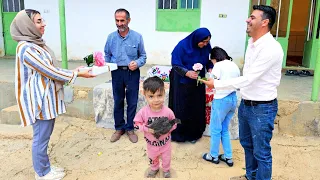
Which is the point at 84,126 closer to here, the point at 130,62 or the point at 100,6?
the point at 130,62

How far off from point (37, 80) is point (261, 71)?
2.10 m

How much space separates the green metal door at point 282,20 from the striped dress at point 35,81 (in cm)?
522

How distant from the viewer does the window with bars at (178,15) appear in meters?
7.09

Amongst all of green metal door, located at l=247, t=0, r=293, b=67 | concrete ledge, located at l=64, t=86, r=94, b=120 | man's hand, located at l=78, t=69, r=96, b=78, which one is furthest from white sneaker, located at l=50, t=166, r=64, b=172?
green metal door, located at l=247, t=0, r=293, b=67

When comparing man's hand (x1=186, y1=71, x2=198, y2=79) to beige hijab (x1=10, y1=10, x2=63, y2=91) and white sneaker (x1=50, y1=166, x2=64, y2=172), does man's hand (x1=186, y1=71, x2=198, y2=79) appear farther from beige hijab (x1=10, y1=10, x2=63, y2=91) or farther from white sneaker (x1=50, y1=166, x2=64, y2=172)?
white sneaker (x1=50, y1=166, x2=64, y2=172)

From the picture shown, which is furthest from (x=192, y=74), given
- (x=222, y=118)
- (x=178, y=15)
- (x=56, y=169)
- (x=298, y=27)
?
(x=298, y=27)

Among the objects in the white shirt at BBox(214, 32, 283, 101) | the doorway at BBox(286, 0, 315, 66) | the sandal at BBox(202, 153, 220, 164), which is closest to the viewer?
the white shirt at BBox(214, 32, 283, 101)

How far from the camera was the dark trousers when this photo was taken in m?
4.14

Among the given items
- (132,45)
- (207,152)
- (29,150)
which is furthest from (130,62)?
(29,150)

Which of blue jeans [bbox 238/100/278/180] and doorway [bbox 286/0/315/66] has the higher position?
doorway [bbox 286/0/315/66]

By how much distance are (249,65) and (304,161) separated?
6.36 feet

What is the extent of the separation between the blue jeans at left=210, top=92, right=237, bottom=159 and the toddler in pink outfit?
2.17ft

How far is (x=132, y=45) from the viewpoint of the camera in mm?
4078

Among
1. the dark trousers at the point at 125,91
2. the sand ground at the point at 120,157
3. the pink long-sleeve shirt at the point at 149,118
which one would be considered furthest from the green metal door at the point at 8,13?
the pink long-sleeve shirt at the point at 149,118
